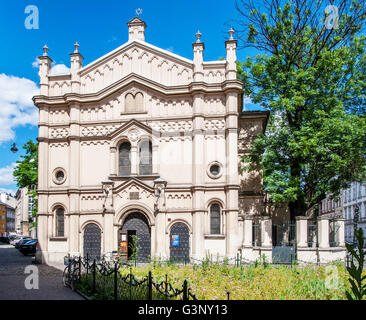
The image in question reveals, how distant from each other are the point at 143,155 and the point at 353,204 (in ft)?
152

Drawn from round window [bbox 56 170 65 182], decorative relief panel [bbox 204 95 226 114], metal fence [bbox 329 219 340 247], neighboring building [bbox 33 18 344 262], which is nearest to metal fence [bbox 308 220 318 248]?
neighboring building [bbox 33 18 344 262]

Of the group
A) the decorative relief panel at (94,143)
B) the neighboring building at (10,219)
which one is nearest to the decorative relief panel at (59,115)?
the decorative relief panel at (94,143)

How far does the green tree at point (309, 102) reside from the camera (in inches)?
912

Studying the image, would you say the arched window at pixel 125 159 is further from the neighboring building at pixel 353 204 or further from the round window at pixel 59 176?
the neighboring building at pixel 353 204

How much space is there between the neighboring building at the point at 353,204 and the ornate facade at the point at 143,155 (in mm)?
36320

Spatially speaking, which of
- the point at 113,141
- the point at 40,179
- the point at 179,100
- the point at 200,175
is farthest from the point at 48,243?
the point at 179,100

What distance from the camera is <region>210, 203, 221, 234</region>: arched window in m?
23.5

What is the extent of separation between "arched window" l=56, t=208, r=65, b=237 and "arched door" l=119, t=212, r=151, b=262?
4272 millimetres

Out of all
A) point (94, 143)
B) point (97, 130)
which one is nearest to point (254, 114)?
point (97, 130)

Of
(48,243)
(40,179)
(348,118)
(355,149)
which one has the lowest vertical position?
(48,243)

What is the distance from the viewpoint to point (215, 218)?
23.6m
